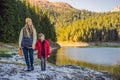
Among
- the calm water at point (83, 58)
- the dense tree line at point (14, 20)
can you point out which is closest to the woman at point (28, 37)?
the calm water at point (83, 58)

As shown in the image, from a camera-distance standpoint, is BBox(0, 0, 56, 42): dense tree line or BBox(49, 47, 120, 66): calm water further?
BBox(0, 0, 56, 42): dense tree line

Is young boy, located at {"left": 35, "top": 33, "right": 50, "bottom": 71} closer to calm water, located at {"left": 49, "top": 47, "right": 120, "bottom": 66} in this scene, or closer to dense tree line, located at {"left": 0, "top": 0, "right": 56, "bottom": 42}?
calm water, located at {"left": 49, "top": 47, "right": 120, "bottom": 66}

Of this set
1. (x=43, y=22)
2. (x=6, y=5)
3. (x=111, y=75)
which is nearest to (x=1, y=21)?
(x=6, y=5)

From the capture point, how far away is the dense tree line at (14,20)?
5578 cm

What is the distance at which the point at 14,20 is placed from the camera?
80562 mm

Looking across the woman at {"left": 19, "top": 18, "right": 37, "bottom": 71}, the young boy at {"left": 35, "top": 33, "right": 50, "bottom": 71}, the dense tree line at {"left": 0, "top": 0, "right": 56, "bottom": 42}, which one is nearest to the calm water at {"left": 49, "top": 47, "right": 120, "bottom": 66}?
the young boy at {"left": 35, "top": 33, "right": 50, "bottom": 71}

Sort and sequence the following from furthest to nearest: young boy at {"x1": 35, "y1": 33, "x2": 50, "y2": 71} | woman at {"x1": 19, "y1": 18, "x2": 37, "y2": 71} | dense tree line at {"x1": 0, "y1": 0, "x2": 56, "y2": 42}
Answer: dense tree line at {"x1": 0, "y1": 0, "x2": 56, "y2": 42}
young boy at {"x1": 35, "y1": 33, "x2": 50, "y2": 71}
woman at {"x1": 19, "y1": 18, "x2": 37, "y2": 71}

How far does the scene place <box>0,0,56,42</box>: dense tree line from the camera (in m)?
55.8

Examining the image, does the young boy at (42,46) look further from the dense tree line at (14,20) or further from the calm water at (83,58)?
the dense tree line at (14,20)

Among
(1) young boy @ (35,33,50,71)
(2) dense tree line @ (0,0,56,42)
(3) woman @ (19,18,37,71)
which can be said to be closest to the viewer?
(3) woman @ (19,18,37,71)

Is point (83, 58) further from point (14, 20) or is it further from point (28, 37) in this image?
point (28, 37)

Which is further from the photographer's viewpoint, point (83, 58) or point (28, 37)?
point (83, 58)

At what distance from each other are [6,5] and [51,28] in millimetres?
84957

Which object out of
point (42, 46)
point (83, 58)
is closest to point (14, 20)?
point (83, 58)
